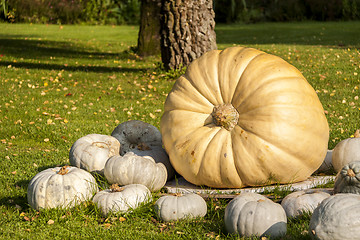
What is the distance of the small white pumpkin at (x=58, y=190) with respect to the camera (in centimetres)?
409

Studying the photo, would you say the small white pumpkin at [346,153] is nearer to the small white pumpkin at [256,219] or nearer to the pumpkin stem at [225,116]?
the pumpkin stem at [225,116]

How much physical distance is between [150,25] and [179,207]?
384 inches

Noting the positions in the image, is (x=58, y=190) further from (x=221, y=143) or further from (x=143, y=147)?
(x=221, y=143)

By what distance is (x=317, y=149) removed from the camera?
455cm

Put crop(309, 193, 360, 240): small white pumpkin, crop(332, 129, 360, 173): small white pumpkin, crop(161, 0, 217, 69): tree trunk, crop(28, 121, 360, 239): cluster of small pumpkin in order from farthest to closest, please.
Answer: crop(161, 0, 217, 69): tree trunk < crop(332, 129, 360, 173): small white pumpkin < crop(28, 121, 360, 239): cluster of small pumpkin < crop(309, 193, 360, 240): small white pumpkin

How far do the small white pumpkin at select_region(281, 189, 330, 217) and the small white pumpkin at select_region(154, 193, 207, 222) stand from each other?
2.22 ft

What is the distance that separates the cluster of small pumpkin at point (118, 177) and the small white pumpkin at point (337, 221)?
3.46 ft

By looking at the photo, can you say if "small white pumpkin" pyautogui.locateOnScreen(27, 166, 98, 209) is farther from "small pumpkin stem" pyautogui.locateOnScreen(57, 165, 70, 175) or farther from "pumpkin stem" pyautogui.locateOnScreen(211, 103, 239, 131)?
"pumpkin stem" pyautogui.locateOnScreen(211, 103, 239, 131)

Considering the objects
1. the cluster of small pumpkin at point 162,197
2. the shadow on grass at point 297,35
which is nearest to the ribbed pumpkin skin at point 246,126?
the cluster of small pumpkin at point 162,197

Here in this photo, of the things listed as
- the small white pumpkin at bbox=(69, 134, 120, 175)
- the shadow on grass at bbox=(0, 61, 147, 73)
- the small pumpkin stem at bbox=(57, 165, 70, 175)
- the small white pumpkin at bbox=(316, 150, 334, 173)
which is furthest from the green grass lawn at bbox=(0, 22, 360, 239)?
the small white pumpkin at bbox=(316, 150, 334, 173)

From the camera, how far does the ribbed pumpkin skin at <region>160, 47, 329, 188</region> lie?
4.38 meters

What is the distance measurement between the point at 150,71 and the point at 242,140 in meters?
6.84

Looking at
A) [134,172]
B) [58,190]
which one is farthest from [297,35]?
[58,190]

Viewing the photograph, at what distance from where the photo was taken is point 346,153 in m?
4.76
